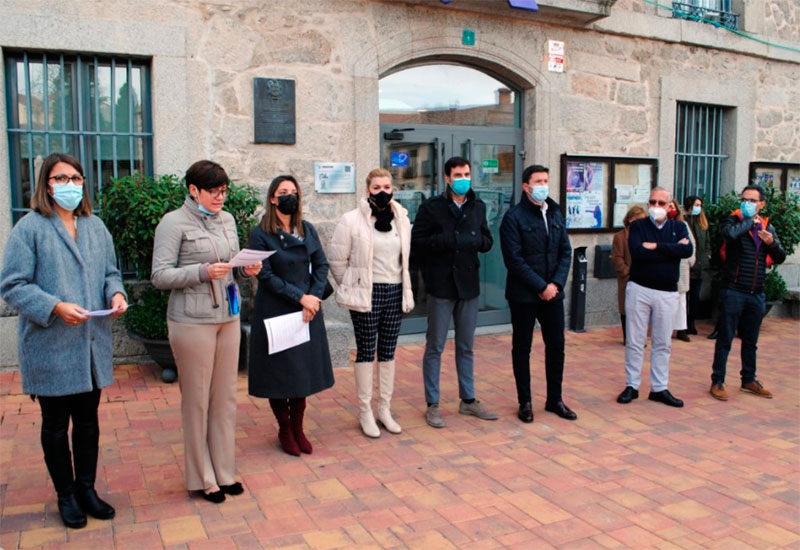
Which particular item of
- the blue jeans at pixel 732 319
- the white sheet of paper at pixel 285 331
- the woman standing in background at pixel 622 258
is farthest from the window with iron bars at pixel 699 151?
the white sheet of paper at pixel 285 331

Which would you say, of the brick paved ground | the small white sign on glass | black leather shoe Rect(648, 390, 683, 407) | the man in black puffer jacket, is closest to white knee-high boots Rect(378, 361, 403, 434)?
the brick paved ground

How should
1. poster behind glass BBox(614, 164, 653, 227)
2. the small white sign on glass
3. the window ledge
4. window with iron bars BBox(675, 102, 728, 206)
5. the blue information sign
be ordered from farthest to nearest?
window with iron bars BBox(675, 102, 728, 206) → poster behind glass BBox(614, 164, 653, 227) → the blue information sign → the window ledge → the small white sign on glass

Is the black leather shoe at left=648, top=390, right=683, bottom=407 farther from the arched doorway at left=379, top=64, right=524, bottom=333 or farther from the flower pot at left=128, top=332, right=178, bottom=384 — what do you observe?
the flower pot at left=128, top=332, right=178, bottom=384

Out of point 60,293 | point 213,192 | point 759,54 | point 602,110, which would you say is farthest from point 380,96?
point 759,54

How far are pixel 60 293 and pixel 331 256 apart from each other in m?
1.94

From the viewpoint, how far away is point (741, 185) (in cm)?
1046

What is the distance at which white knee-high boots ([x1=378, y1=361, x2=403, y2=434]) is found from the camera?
17.0 feet

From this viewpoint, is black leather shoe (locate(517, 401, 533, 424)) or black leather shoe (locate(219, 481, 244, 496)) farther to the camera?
black leather shoe (locate(517, 401, 533, 424))

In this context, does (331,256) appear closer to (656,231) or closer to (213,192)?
(213,192)

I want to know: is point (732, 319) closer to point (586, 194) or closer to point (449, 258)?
point (449, 258)

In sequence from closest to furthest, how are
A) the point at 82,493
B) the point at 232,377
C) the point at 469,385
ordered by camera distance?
the point at 82,493 < the point at 232,377 < the point at 469,385

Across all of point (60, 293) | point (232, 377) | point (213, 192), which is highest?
point (213, 192)

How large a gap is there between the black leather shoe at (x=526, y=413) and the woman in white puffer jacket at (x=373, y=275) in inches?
38.2

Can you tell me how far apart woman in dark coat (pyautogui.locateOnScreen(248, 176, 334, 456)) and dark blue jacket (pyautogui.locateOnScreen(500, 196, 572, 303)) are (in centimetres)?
156
